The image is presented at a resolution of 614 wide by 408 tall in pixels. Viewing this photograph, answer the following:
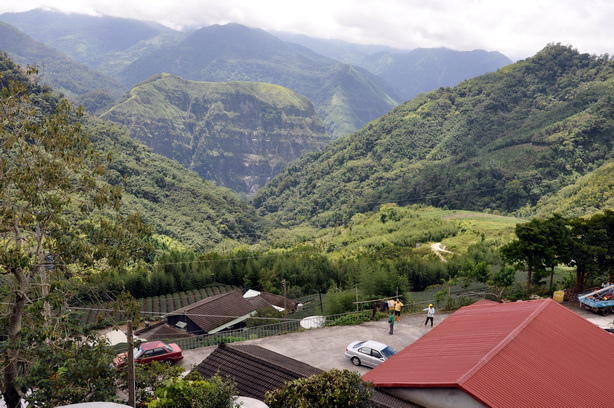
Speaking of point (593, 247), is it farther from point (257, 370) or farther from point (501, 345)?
point (257, 370)

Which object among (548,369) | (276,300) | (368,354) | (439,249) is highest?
(548,369)

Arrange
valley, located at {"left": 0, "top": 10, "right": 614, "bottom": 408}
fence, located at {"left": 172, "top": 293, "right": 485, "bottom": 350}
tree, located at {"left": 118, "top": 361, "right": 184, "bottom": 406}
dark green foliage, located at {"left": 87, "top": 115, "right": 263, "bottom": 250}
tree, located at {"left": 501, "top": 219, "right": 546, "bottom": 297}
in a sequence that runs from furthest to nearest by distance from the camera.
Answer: dark green foliage, located at {"left": 87, "top": 115, "right": 263, "bottom": 250} → tree, located at {"left": 501, "top": 219, "right": 546, "bottom": 297} → fence, located at {"left": 172, "top": 293, "right": 485, "bottom": 350} → tree, located at {"left": 118, "top": 361, "right": 184, "bottom": 406} → valley, located at {"left": 0, "top": 10, "right": 614, "bottom": 408}

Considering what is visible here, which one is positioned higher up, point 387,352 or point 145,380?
point 145,380

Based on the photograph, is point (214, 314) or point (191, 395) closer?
point (191, 395)

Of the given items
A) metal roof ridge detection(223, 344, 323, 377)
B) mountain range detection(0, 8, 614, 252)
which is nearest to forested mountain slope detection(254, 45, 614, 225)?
mountain range detection(0, 8, 614, 252)

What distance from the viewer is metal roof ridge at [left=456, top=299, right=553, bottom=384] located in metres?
13.7

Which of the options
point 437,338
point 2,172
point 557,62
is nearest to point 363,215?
point 557,62

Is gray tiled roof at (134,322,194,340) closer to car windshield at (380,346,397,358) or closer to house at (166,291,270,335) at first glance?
house at (166,291,270,335)

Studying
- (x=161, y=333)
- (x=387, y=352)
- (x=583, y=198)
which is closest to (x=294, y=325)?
(x=387, y=352)

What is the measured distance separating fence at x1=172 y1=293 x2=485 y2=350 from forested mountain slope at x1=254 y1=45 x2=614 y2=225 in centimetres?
7973

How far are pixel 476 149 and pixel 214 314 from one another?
111510mm

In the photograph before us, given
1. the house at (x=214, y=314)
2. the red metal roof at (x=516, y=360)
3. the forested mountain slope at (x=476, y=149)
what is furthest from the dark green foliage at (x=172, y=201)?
the red metal roof at (x=516, y=360)

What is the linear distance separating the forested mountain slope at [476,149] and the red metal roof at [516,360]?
90.1 metres

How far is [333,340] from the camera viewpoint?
958 inches
